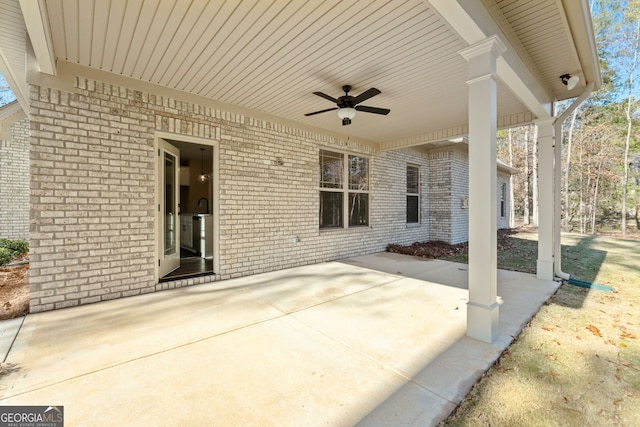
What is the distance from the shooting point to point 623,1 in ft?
32.1

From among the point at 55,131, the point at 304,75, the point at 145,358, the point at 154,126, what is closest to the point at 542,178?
the point at 304,75

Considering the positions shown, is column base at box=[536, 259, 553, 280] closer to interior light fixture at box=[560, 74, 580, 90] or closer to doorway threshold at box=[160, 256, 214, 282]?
interior light fixture at box=[560, 74, 580, 90]

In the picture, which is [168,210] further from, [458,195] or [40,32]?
[458,195]

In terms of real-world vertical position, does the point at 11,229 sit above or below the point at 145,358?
above

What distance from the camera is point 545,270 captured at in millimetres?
4410

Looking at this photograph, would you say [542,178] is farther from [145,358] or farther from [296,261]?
[145,358]

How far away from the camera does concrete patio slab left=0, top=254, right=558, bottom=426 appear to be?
1.59m

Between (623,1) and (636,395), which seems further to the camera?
(623,1)

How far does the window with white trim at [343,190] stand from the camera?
20.0 feet

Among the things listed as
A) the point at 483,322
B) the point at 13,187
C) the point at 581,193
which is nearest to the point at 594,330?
the point at 483,322

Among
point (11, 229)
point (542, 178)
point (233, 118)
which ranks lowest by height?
point (11, 229)

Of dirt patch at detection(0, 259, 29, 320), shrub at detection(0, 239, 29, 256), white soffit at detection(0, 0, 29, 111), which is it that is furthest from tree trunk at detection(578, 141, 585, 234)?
shrub at detection(0, 239, 29, 256)

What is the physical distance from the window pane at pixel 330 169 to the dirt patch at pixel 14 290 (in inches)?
191

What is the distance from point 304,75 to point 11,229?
8.64 m
